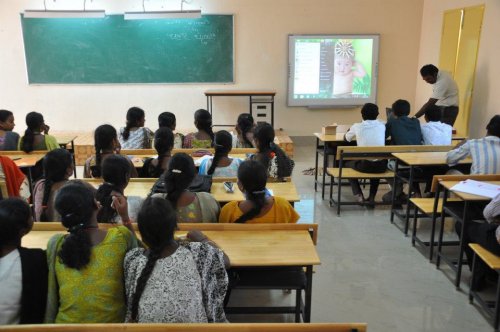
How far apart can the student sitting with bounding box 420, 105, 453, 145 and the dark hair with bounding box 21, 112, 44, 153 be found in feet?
12.5

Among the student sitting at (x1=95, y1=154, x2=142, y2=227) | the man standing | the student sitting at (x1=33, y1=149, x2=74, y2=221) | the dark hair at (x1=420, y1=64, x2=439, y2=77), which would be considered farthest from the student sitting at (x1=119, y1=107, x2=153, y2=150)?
the dark hair at (x1=420, y1=64, x2=439, y2=77)

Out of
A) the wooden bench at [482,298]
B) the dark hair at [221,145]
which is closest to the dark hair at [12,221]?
the dark hair at [221,145]

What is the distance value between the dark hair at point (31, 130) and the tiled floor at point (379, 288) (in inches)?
99.3

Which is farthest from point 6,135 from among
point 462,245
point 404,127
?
point 462,245

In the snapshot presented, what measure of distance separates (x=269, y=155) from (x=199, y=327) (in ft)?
6.62

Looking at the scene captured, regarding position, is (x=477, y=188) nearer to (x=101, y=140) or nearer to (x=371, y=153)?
(x=371, y=153)

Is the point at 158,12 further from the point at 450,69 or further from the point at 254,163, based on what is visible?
the point at 254,163

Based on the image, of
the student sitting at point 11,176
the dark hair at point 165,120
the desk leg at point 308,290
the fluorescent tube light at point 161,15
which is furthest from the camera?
the fluorescent tube light at point 161,15

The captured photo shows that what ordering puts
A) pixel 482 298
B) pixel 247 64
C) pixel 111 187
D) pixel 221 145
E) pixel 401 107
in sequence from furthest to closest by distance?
1. pixel 247 64
2. pixel 401 107
3. pixel 221 145
4. pixel 482 298
5. pixel 111 187

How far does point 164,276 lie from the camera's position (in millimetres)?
1552

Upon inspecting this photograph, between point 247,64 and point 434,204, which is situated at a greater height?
point 247,64

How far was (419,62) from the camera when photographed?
7.54 meters

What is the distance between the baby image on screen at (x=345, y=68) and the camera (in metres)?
7.39

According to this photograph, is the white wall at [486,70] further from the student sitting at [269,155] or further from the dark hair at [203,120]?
the dark hair at [203,120]
